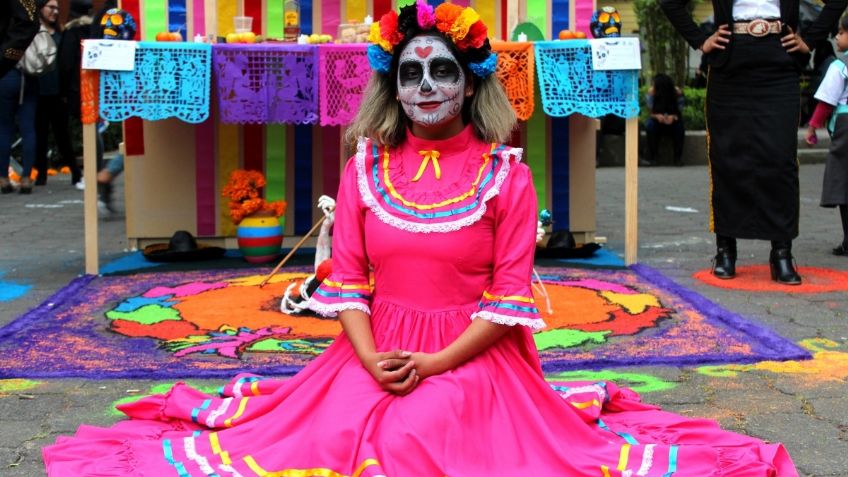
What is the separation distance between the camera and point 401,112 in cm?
365

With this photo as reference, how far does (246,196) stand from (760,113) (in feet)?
10.9

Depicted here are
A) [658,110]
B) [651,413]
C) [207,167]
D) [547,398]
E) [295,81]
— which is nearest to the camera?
[547,398]

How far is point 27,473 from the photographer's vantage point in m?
3.53

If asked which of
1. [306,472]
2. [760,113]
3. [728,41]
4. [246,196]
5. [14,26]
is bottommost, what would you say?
[306,472]

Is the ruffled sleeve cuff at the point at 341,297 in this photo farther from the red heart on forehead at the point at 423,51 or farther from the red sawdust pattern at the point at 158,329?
the red sawdust pattern at the point at 158,329

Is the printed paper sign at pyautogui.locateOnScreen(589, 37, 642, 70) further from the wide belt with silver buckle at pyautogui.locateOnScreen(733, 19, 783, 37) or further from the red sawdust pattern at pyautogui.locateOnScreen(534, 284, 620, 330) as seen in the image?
the red sawdust pattern at pyautogui.locateOnScreen(534, 284, 620, 330)

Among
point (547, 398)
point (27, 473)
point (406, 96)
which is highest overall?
point (406, 96)

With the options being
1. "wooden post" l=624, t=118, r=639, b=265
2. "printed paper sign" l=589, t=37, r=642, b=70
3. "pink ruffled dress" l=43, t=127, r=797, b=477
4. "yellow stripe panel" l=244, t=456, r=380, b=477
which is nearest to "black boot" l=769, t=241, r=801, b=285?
"wooden post" l=624, t=118, r=639, b=265

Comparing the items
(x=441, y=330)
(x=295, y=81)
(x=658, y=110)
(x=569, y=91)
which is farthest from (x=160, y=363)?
(x=658, y=110)

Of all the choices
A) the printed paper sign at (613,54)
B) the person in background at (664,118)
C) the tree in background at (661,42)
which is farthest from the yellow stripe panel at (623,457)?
the tree in background at (661,42)

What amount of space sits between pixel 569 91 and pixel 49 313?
10.8 feet

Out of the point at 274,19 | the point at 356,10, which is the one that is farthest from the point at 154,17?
the point at 356,10

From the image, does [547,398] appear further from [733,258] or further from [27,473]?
[733,258]

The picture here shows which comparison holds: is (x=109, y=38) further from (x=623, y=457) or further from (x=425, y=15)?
(x=623, y=457)
